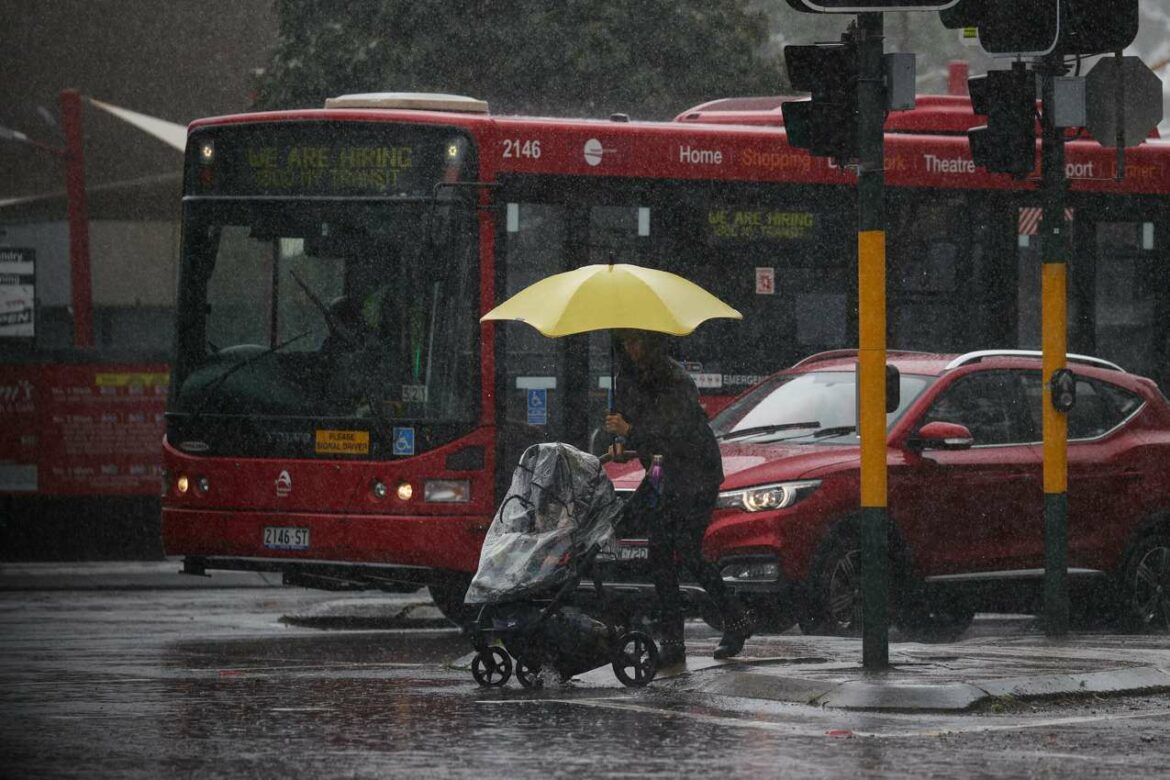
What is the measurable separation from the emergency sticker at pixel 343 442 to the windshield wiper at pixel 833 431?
285 centimetres

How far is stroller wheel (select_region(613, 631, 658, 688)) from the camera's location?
36.6ft

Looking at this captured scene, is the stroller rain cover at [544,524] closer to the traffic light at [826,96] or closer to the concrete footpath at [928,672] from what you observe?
the concrete footpath at [928,672]

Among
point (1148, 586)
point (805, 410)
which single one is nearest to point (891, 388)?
point (805, 410)

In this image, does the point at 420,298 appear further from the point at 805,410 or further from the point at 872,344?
the point at 872,344

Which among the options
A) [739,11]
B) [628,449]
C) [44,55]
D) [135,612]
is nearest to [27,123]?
[44,55]

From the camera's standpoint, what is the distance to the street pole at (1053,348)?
13.3 meters

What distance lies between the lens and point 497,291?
1513cm

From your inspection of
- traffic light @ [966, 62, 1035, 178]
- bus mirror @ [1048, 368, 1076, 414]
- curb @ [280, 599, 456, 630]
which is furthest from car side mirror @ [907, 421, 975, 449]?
curb @ [280, 599, 456, 630]

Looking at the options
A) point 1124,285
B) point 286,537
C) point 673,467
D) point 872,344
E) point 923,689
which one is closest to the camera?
point 923,689

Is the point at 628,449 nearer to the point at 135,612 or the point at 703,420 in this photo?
the point at 703,420

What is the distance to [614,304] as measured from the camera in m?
12.0

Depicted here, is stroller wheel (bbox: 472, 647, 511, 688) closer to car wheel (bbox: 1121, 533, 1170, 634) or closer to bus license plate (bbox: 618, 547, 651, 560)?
bus license plate (bbox: 618, 547, 651, 560)

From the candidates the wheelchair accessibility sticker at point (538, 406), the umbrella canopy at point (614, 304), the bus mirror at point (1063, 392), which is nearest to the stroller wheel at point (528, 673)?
the umbrella canopy at point (614, 304)

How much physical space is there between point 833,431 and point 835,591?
112 cm
